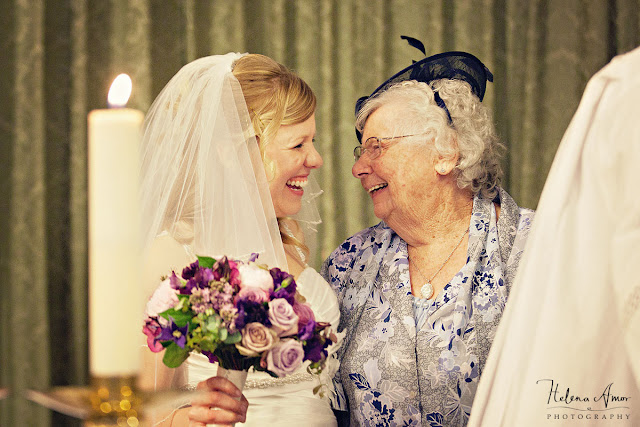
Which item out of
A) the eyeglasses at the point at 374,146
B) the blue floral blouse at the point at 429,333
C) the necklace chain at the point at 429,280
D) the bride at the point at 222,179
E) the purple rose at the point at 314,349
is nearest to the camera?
the purple rose at the point at 314,349

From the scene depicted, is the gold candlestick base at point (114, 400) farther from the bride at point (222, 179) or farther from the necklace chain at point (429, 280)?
the necklace chain at point (429, 280)

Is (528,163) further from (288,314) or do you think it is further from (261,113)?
(288,314)

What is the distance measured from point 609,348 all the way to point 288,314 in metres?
0.59

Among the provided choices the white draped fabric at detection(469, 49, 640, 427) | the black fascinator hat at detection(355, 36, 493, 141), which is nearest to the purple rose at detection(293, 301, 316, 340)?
the white draped fabric at detection(469, 49, 640, 427)

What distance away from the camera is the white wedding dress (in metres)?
1.92

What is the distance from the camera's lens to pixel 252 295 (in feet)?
4.31

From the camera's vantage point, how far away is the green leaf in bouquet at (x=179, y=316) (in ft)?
4.25

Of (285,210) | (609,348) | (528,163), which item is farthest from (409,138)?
(528,163)

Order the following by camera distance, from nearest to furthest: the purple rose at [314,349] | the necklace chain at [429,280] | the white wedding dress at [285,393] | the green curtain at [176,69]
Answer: the purple rose at [314,349] → the white wedding dress at [285,393] → the necklace chain at [429,280] → the green curtain at [176,69]

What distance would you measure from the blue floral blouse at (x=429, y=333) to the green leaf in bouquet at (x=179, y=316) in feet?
3.12

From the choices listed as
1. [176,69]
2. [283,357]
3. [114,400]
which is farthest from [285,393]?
[176,69]

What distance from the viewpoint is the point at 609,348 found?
1059 millimetres

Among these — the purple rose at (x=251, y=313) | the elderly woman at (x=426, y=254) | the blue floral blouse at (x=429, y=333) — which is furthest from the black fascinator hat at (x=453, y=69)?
the purple rose at (x=251, y=313)

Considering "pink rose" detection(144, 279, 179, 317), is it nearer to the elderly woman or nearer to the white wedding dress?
the white wedding dress
